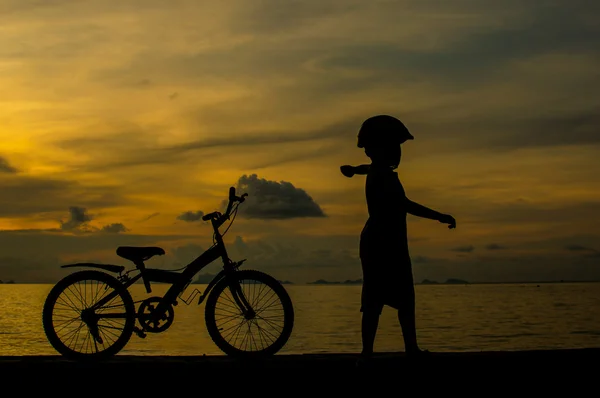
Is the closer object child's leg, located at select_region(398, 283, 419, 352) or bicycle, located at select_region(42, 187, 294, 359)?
child's leg, located at select_region(398, 283, 419, 352)

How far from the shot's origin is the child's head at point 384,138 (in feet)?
25.0

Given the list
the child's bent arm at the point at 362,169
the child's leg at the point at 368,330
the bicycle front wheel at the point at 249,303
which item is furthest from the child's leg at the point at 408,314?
the bicycle front wheel at the point at 249,303

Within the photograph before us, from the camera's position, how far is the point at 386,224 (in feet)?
24.8

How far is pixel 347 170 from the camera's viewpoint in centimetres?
781

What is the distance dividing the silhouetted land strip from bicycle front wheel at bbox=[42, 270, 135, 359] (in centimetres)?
118

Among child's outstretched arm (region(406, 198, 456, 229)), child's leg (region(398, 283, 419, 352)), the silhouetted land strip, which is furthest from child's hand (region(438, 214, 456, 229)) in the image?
the silhouetted land strip

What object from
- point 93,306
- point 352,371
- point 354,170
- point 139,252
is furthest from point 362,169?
point 93,306

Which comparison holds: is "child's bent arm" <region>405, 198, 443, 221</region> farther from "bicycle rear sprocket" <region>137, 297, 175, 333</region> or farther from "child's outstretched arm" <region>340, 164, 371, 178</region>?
"bicycle rear sprocket" <region>137, 297, 175, 333</region>

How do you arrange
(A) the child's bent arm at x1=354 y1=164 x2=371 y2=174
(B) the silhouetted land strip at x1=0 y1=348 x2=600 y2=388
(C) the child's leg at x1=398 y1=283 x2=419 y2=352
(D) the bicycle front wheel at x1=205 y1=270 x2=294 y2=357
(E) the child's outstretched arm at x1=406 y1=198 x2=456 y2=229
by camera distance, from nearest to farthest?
(B) the silhouetted land strip at x1=0 y1=348 x2=600 y2=388 → (E) the child's outstretched arm at x1=406 y1=198 x2=456 y2=229 → (C) the child's leg at x1=398 y1=283 x2=419 y2=352 → (A) the child's bent arm at x1=354 y1=164 x2=371 y2=174 → (D) the bicycle front wheel at x1=205 y1=270 x2=294 y2=357

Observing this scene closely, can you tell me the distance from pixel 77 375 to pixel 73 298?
2430 mm

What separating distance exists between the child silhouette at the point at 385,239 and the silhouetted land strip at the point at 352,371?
0.29 m

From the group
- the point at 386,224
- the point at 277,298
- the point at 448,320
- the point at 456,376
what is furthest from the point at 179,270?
the point at 448,320

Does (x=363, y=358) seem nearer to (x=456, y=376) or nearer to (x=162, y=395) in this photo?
(x=456, y=376)

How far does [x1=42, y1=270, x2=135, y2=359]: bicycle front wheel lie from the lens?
9227 mm
